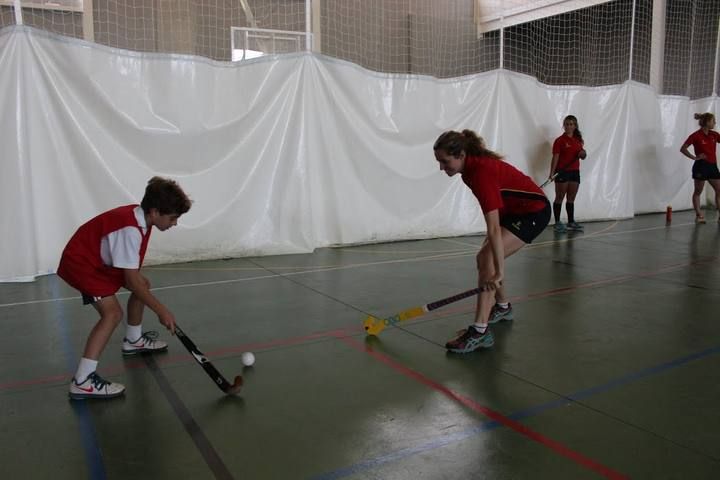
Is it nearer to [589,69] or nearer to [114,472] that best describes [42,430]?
[114,472]

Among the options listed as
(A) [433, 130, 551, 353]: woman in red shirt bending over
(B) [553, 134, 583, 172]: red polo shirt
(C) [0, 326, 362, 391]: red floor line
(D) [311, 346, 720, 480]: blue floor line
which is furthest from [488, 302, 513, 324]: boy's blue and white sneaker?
(B) [553, 134, 583, 172]: red polo shirt

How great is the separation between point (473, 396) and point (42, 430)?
5.94 ft

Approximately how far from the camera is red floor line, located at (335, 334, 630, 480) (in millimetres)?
1955

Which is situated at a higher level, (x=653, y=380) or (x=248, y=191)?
(x=248, y=191)

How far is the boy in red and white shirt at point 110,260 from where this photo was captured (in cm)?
246

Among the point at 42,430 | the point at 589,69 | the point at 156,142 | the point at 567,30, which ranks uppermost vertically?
the point at 567,30

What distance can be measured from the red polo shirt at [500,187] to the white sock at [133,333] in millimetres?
1970

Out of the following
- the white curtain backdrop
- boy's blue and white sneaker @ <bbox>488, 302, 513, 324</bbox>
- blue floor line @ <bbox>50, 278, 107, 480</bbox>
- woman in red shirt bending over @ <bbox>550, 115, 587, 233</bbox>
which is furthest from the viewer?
woman in red shirt bending over @ <bbox>550, 115, 587, 233</bbox>

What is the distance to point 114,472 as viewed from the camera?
6.37 feet

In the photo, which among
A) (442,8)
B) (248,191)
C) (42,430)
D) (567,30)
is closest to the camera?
(42,430)

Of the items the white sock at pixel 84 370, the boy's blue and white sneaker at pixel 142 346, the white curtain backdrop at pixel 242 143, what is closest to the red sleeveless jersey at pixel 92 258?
the white sock at pixel 84 370

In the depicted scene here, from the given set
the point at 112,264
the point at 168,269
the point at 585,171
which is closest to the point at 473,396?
the point at 112,264

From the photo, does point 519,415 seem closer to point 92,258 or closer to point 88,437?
point 88,437

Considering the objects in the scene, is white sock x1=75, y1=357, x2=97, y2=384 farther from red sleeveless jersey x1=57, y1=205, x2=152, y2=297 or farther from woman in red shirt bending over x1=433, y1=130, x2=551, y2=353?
woman in red shirt bending over x1=433, y1=130, x2=551, y2=353
